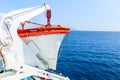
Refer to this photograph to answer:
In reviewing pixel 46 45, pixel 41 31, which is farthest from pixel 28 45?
pixel 41 31

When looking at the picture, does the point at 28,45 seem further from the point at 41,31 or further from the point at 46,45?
the point at 41,31

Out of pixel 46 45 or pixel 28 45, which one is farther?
pixel 46 45

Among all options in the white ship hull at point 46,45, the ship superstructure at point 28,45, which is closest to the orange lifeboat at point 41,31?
the ship superstructure at point 28,45

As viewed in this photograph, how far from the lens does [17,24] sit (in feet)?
29.9

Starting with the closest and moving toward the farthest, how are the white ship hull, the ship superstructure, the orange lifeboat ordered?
1. the ship superstructure
2. the orange lifeboat
3. the white ship hull

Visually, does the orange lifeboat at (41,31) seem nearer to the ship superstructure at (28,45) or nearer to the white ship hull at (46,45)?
the ship superstructure at (28,45)

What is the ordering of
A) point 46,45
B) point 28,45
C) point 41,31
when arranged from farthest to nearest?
1. point 46,45
2. point 28,45
3. point 41,31

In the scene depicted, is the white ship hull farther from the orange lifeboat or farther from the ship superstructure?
the orange lifeboat

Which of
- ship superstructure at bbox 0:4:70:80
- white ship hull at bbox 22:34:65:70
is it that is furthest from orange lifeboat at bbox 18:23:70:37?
white ship hull at bbox 22:34:65:70

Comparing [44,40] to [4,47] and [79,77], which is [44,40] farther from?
[79,77]

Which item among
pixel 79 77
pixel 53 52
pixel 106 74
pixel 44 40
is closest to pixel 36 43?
pixel 44 40

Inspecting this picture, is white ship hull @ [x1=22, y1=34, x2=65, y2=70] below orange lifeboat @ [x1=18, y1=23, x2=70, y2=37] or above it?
below

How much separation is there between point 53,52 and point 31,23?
2.41 m

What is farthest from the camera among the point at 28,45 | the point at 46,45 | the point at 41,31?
the point at 46,45
